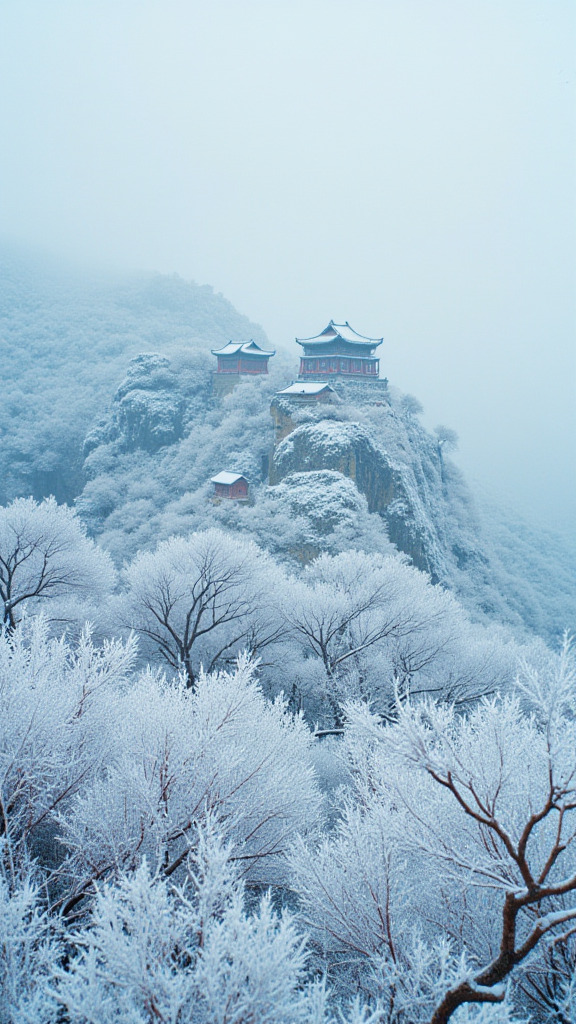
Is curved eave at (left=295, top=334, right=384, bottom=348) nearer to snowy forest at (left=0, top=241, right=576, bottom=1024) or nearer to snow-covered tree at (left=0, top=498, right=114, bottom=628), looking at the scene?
snowy forest at (left=0, top=241, right=576, bottom=1024)

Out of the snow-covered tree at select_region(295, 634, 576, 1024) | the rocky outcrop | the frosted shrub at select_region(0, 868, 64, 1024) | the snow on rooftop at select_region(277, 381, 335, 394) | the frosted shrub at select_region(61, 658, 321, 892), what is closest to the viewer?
the frosted shrub at select_region(0, 868, 64, 1024)

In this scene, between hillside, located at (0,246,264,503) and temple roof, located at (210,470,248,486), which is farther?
hillside, located at (0,246,264,503)

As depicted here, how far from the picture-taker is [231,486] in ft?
93.0

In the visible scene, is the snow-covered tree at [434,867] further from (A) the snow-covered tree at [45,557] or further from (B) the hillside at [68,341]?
(B) the hillside at [68,341]

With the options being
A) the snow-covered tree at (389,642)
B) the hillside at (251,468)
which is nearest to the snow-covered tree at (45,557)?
the snow-covered tree at (389,642)

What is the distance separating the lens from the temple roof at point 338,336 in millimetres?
32572

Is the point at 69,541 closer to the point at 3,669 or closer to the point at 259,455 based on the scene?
the point at 3,669

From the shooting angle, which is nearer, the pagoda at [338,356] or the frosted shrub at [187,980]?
the frosted shrub at [187,980]

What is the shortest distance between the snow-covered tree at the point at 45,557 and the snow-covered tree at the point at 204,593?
4.36 ft

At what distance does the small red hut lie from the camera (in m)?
28.1

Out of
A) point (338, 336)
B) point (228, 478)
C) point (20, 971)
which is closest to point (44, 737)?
point (20, 971)

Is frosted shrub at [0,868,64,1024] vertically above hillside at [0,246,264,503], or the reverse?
hillside at [0,246,264,503]

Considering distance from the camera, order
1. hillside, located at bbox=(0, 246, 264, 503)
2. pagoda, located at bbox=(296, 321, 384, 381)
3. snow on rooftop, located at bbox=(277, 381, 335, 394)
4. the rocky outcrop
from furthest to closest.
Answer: hillside, located at bbox=(0, 246, 264, 503), pagoda, located at bbox=(296, 321, 384, 381), snow on rooftop, located at bbox=(277, 381, 335, 394), the rocky outcrop

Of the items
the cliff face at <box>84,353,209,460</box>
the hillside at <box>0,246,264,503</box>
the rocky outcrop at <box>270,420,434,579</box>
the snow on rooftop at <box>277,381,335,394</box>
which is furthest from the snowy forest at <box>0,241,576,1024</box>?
the hillside at <box>0,246,264,503</box>
